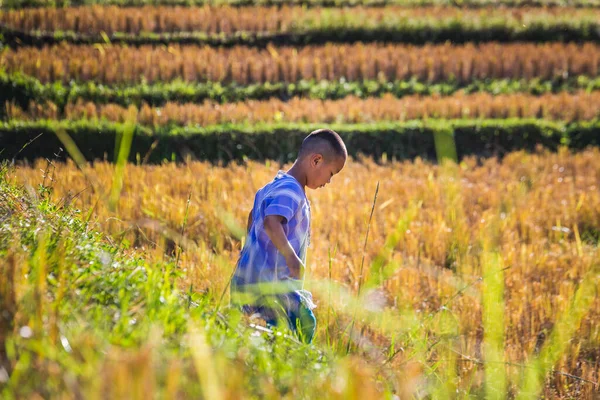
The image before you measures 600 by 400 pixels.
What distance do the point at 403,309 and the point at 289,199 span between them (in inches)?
68.0

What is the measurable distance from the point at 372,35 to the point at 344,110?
223 inches

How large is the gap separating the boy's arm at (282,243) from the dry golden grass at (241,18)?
41.2 feet

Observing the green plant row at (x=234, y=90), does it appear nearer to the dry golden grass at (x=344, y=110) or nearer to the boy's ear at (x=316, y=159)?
the dry golden grass at (x=344, y=110)

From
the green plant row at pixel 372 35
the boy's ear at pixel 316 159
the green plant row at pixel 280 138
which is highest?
the boy's ear at pixel 316 159

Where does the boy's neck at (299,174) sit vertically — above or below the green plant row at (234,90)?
above

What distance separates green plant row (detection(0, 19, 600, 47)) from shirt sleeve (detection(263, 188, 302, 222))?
11736 millimetres

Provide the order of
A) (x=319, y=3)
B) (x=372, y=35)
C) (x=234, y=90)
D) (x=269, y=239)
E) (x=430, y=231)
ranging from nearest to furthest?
1. (x=269, y=239)
2. (x=430, y=231)
3. (x=234, y=90)
4. (x=372, y=35)
5. (x=319, y=3)

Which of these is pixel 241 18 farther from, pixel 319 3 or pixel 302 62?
pixel 319 3

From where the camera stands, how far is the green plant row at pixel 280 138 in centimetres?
917

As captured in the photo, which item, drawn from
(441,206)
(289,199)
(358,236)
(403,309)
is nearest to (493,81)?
(441,206)

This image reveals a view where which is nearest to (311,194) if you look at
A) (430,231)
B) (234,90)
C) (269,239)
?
(430,231)

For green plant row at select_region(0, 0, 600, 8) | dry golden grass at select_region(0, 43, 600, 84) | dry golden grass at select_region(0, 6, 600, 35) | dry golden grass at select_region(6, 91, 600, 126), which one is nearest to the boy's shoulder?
dry golden grass at select_region(6, 91, 600, 126)

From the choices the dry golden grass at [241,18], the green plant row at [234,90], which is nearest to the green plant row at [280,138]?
the green plant row at [234,90]

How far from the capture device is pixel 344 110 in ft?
37.1
